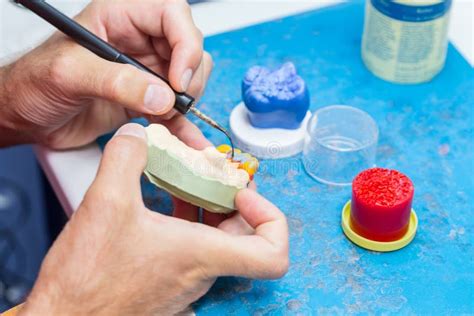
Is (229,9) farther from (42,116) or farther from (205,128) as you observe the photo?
(42,116)

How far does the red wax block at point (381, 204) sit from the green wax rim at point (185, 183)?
152 mm

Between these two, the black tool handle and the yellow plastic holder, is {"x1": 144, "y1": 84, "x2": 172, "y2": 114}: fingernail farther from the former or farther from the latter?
the yellow plastic holder

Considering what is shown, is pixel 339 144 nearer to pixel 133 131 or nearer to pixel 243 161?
pixel 243 161

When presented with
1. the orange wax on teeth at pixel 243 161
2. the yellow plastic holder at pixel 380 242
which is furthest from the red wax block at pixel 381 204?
the orange wax on teeth at pixel 243 161

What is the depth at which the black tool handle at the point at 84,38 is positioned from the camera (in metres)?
0.75

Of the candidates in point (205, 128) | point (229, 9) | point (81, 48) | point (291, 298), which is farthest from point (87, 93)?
point (229, 9)

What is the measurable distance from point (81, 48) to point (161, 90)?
125 mm

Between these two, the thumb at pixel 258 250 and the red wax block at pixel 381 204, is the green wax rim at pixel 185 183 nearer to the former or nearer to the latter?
the thumb at pixel 258 250

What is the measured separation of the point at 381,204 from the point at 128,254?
297 millimetres

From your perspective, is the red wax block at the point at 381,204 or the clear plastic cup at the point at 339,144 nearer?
the red wax block at the point at 381,204

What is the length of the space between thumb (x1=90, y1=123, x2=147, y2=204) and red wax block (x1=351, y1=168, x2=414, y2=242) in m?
0.27

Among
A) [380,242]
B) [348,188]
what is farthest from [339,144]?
[380,242]

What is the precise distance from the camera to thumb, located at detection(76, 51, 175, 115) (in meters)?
0.72

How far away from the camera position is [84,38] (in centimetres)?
77
